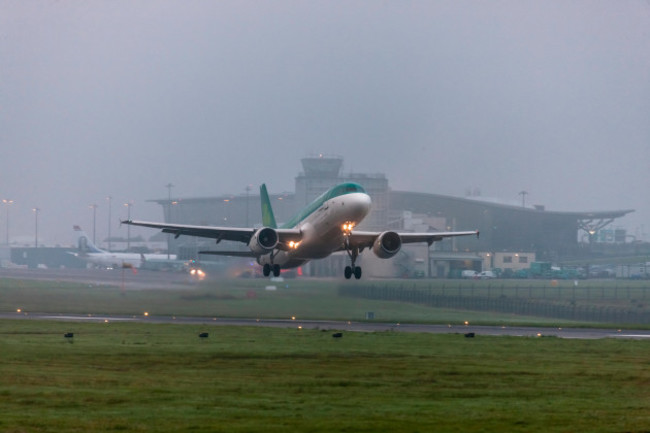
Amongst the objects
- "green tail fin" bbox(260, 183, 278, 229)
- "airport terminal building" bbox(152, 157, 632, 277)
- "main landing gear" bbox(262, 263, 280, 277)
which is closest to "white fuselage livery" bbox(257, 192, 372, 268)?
"main landing gear" bbox(262, 263, 280, 277)

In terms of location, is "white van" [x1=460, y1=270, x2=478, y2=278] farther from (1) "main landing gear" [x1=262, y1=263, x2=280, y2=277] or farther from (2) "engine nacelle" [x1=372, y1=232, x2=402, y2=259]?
(2) "engine nacelle" [x1=372, y1=232, x2=402, y2=259]

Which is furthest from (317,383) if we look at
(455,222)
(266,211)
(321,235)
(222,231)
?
(455,222)

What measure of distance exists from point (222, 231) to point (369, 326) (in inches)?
517

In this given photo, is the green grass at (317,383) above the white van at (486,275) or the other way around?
the other way around

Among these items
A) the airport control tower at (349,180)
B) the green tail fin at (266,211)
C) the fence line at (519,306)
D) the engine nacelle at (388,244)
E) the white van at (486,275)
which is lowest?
the fence line at (519,306)

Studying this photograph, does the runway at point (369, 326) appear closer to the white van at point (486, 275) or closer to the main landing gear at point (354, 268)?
the main landing gear at point (354, 268)

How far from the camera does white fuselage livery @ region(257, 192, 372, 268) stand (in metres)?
59.0

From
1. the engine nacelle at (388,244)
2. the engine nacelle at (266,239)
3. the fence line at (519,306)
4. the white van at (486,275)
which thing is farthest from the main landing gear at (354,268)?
the white van at (486,275)

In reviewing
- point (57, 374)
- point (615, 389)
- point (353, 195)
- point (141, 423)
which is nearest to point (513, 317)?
point (353, 195)

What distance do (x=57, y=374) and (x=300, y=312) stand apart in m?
39.5

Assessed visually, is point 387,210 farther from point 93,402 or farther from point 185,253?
point 93,402

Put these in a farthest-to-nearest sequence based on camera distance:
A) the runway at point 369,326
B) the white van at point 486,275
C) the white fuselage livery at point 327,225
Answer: the white van at point 486,275 < the runway at point 369,326 < the white fuselage livery at point 327,225

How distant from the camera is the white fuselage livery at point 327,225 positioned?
59031 mm

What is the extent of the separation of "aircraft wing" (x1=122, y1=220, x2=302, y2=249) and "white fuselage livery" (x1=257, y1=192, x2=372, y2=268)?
795 millimetres
